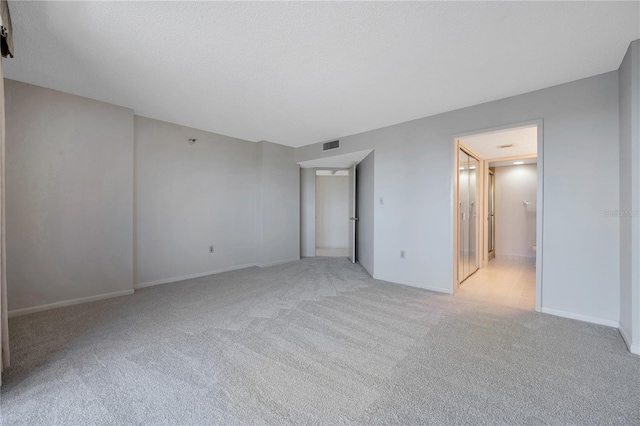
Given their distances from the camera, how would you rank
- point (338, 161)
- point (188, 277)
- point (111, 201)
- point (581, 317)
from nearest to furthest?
point (581, 317)
point (111, 201)
point (188, 277)
point (338, 161)

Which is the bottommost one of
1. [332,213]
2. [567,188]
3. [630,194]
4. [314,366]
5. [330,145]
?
[314,366]

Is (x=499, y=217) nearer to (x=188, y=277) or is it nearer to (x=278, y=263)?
(x=278, y=263)

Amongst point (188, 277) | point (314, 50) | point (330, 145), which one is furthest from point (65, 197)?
point (330, 145)

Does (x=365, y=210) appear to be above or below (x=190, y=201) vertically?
below

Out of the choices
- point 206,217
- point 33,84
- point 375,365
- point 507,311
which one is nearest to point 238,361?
point 375,365

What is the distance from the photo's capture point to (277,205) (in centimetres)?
545

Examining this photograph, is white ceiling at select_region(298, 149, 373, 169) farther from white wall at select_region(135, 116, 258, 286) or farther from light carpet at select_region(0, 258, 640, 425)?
light carpet at select_region(0, 258, 640, 425)

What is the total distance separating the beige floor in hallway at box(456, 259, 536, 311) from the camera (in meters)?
3.26

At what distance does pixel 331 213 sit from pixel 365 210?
272 cm

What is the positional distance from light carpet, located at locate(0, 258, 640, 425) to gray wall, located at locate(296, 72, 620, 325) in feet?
1.34

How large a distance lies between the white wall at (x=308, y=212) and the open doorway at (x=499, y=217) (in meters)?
3.36

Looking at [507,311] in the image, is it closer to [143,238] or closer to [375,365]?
[375,365]

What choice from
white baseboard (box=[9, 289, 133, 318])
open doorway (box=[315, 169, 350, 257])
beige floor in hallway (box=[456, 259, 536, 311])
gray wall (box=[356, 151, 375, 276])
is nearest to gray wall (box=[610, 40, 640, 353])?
beige floor in hallway (box=[456, 259, 536, 311])

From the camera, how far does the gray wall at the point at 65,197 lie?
9.27ft
